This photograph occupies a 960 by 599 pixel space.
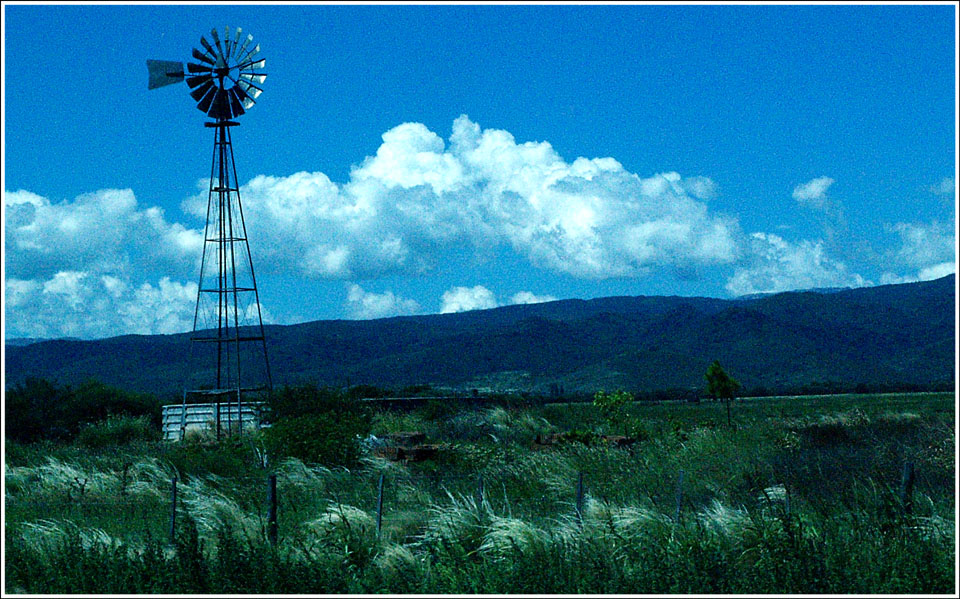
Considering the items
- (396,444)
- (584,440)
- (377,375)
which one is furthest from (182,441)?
(377,375)

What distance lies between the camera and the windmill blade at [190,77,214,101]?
103ft

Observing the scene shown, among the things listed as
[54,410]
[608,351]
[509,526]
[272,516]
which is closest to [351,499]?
[272,516]

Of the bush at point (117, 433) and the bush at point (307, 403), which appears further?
the bush at point (117, 433)

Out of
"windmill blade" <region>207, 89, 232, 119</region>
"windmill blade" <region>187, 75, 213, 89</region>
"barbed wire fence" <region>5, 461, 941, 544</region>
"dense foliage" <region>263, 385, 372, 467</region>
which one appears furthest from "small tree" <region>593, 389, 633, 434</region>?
"windmill blade" <region>187, 75, 213, 89</region>

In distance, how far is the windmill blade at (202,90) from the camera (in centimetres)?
3153

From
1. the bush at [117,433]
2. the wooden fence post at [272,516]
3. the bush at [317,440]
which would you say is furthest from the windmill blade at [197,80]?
the wooden fence post at [272,516]

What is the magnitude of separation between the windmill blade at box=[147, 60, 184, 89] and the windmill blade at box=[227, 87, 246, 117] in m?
1.59

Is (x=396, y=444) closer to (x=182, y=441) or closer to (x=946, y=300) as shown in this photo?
(x=182, y=441)

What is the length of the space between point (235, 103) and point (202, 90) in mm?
1093

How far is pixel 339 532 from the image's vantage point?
12516mm

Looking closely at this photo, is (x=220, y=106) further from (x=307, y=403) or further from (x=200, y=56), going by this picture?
(x=307, y=403)

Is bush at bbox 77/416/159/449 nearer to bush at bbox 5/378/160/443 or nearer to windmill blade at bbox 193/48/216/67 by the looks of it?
bush at bbox 5/378/160/443

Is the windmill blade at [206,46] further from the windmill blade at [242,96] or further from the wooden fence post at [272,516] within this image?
the wooden fence post at [272,516]

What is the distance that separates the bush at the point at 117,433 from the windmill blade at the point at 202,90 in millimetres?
11310
